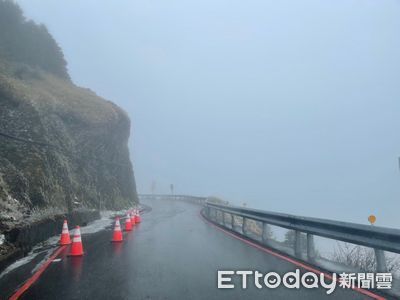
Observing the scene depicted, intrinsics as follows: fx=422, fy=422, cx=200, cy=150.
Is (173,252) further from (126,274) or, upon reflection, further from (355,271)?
(355,271)

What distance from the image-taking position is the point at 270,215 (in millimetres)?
13500

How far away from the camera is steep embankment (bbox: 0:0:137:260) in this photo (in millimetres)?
15812

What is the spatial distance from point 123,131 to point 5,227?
31.5 meters

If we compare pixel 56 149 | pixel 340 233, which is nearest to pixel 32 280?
pixel 340 233

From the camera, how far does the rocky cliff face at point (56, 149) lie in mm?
16317

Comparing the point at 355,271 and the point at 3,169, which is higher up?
the point at 3,169

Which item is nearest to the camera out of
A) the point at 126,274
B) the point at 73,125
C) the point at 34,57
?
the point at 126,274

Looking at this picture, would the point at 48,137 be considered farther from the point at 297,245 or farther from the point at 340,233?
the point at 340,233

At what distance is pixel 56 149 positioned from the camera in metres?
22.9

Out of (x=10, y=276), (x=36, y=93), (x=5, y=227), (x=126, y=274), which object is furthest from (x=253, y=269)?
(x=36, y=93)

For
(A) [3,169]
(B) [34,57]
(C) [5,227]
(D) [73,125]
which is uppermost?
(B) [34,57]

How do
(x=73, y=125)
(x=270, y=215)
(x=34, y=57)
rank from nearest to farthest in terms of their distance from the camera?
(x=270, y=215)
(x=73, y=125)
(x=34, y=57)

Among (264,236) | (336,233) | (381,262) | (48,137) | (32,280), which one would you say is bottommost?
(32,280)

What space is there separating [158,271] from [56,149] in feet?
53.7
